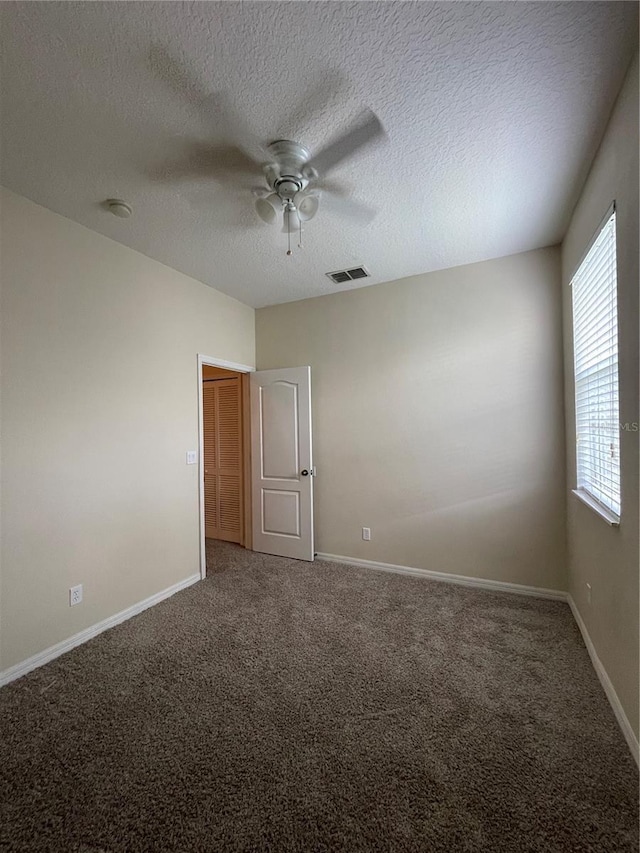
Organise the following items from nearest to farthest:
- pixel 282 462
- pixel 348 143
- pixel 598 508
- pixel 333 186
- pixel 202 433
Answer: pixel 348 143
pixel 598 508
pixel 333 186
pixel 202 433
pixel 282 462

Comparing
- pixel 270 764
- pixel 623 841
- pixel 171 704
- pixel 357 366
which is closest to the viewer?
pixel 623 841

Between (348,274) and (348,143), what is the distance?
62.8 inches

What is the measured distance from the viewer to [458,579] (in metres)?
3.24

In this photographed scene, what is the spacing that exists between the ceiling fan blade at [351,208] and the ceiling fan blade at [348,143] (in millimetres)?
276

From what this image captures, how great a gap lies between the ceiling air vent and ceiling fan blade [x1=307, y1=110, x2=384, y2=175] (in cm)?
134

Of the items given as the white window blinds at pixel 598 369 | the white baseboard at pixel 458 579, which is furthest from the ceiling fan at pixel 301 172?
the white baseboard at pixel 458 579

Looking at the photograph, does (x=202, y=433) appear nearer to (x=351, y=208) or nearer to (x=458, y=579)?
(x=351, y=208)

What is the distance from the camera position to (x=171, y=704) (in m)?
1.86

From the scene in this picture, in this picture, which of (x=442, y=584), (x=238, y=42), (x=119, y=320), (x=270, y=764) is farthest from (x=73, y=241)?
(x=442, y=584)

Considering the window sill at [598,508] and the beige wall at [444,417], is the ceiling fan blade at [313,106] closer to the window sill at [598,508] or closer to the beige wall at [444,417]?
the beige wall at [444,417]

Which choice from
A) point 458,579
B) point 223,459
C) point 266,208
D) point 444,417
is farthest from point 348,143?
point 223,459

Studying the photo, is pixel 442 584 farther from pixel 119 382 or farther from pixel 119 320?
pixel 119 320

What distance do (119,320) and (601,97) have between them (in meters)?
3.04

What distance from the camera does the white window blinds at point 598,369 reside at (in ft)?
5.76
